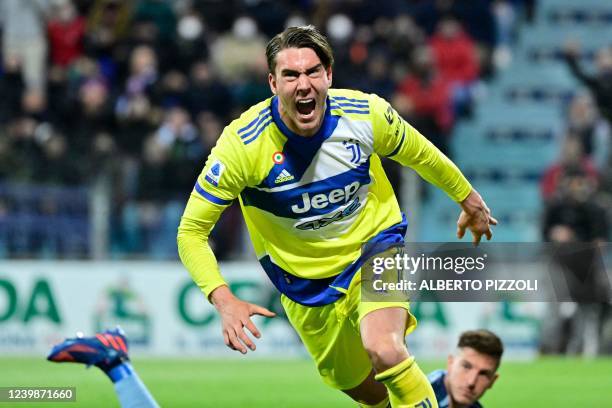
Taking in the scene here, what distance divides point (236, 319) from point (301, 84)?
112 centimetres

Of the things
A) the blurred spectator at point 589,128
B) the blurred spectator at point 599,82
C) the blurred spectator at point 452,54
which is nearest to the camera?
the blurred spectator at point 599,82

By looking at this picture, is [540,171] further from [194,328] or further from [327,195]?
[327,195]

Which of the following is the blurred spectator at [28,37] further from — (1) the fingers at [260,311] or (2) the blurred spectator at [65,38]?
(1) the fingers at [260,311]

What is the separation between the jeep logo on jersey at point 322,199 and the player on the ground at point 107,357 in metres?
1.14

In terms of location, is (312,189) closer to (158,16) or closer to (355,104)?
(355,104)

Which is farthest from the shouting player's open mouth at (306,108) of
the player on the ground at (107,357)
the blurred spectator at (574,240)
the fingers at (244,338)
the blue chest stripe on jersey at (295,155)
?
the blurred spectator at (574,240)

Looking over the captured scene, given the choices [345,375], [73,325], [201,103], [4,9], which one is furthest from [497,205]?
[345,375]

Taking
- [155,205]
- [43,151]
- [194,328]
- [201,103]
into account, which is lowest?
[194,328]

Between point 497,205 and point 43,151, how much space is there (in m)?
5.71

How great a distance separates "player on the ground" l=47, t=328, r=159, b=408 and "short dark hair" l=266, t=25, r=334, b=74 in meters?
1.60

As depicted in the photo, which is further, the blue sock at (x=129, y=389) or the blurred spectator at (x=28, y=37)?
the blurred spectator at (x=28, y=37)

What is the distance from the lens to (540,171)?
53.1 feet

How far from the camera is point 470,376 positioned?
6.14 metres

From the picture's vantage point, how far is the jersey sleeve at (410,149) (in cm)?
580
